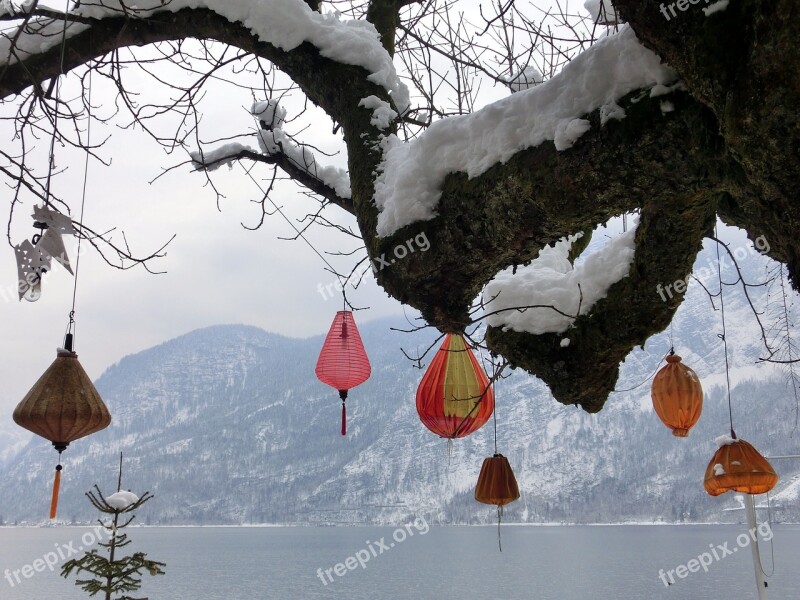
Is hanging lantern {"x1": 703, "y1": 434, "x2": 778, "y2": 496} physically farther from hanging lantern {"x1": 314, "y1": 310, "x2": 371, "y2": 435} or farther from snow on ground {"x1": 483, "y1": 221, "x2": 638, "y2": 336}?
snow on ground {"x1": 483, "y1": 221, "x2": 638, "y2": 336}

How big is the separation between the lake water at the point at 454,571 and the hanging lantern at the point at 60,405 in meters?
22.9

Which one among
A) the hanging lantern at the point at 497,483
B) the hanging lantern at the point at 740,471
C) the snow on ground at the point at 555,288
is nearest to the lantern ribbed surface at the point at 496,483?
the hanging lantern at the point at 497,483

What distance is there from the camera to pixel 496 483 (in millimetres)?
3756

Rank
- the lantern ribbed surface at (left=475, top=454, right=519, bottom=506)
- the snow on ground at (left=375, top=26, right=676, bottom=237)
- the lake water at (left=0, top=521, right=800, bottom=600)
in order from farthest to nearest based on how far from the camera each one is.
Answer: the lake water at (left=0, top=521, right=800, bottom=600)
the lantern ribbed surface at (left=475, top=454, right=519, bottom=506)
the snow on ground at (left=375, top=26, right=676, bottom=237)

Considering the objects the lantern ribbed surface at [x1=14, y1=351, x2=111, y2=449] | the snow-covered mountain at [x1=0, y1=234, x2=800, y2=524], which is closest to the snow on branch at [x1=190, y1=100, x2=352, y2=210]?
the lantern ribbed surface at [x1=14, y1=351, x2=111, y2=449]

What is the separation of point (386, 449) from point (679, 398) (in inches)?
3888

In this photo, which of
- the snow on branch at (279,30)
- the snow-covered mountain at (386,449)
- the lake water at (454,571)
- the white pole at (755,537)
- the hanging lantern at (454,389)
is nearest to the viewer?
the snow on branch at (279,30)

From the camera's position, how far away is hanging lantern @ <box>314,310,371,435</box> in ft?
11.2

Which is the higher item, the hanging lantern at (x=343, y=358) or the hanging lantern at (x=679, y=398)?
the hanging lantern at (x=343, y=358)

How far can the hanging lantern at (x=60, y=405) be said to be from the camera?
2238mm

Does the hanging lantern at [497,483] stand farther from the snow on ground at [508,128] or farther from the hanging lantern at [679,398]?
the snow on ground at [508,128]

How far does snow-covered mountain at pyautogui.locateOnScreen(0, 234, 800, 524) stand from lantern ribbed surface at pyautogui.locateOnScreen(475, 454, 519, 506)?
241 feet

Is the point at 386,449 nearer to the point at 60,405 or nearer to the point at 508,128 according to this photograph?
the point at 60,405

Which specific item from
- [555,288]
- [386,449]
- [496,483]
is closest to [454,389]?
[496,483]
